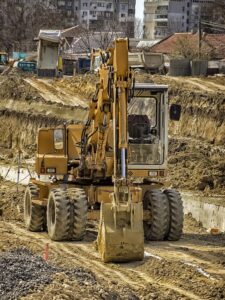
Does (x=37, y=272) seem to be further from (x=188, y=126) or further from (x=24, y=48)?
(x=24, y=48)

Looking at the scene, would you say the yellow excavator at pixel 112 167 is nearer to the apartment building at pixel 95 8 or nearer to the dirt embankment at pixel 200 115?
the dirt embankment at pixel 200 115

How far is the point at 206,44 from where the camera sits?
2432 inches

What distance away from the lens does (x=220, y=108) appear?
29.6 meters

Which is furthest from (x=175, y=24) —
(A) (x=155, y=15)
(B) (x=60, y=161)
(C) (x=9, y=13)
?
(B) (x=60, y=161)

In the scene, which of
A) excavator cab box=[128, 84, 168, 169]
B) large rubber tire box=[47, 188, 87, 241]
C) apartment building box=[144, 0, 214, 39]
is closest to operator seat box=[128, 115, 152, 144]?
excavator cab box=[128, 84, 168, 169]

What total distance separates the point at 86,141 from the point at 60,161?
816mm

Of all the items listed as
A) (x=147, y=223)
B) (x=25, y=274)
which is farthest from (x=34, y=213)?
(x=25, y=274)

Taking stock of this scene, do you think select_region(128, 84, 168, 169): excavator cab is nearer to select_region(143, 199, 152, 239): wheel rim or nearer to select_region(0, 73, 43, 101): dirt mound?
select_region(143, 199, 152, 239): wheel rim

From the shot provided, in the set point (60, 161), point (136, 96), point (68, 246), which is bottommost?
point (68, 246)

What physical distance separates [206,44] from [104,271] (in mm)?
51032

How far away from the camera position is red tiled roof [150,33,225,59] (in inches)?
2379

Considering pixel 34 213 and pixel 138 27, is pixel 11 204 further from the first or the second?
pixel 138 27

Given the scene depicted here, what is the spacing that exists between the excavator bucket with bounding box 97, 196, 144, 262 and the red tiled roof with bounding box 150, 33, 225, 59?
1866 inches

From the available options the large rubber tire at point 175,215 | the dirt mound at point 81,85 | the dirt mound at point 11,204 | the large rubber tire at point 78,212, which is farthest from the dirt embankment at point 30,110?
the large rubber tire at point 78,212
